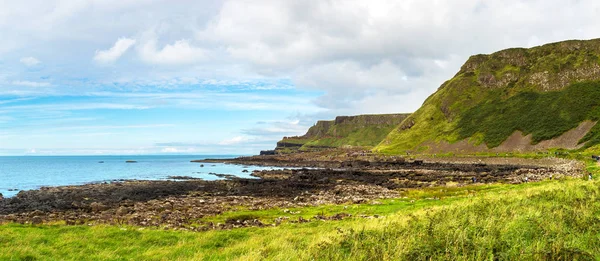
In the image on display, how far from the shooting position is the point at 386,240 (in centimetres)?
1282

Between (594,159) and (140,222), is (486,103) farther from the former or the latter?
(140,222)

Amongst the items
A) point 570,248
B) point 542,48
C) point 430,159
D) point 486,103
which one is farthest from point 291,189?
point 542,48

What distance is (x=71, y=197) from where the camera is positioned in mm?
44719

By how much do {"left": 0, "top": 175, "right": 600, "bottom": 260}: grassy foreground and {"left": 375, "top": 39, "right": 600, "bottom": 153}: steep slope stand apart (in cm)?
11538

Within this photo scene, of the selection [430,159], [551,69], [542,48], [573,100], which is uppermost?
[542,48]

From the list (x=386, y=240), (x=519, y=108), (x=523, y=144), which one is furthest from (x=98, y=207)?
(x=519, y=108)

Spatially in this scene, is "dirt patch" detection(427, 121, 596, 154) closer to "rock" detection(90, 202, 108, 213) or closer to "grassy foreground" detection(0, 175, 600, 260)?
"grassy foreground" detection(0, 175, 600, 260)

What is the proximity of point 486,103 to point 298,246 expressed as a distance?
608ft

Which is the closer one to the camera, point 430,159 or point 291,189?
point 291,189

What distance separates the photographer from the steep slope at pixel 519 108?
414ft

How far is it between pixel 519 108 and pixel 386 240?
6620 inches

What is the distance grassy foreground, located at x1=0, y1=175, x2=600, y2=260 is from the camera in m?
11.2

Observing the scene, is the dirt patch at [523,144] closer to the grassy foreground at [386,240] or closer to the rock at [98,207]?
the grassy foreground at [386,240]

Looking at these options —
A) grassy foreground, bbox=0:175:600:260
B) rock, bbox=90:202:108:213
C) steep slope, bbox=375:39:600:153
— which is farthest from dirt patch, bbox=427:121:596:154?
rock, bbox=90:202:108:213
